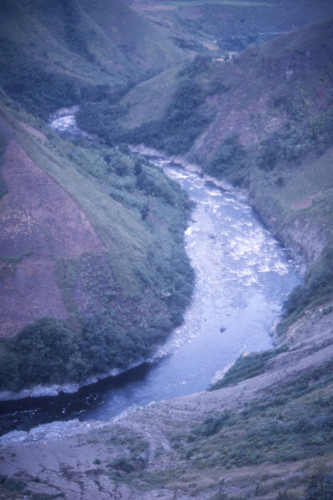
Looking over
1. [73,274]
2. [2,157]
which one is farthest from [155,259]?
[2,157]

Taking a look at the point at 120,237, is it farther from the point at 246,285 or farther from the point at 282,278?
the point at 282,278

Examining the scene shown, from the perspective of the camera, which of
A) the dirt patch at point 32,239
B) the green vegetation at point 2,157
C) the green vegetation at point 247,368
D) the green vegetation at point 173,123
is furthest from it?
the green vegetation at point 173,123

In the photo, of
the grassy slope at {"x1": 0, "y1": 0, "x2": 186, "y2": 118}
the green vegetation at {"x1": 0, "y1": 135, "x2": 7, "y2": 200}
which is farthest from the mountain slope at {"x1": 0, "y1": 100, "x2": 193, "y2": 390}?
the grassy slope at {"x1": 0, "y1": 0, "x2": 186, "y2": 118}

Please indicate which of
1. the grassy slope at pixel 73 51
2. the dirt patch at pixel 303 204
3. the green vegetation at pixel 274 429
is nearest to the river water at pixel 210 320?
the dirt patch at pixel 303 204

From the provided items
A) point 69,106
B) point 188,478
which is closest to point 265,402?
point 188,478

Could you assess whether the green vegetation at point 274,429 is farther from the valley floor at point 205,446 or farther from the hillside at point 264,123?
the hillside at point 264,123

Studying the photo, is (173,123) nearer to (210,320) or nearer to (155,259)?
(155,259)

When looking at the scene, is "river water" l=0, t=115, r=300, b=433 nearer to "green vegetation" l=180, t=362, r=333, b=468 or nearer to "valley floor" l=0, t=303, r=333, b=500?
"valley floor" l=0, t=303, r=333, b=500
